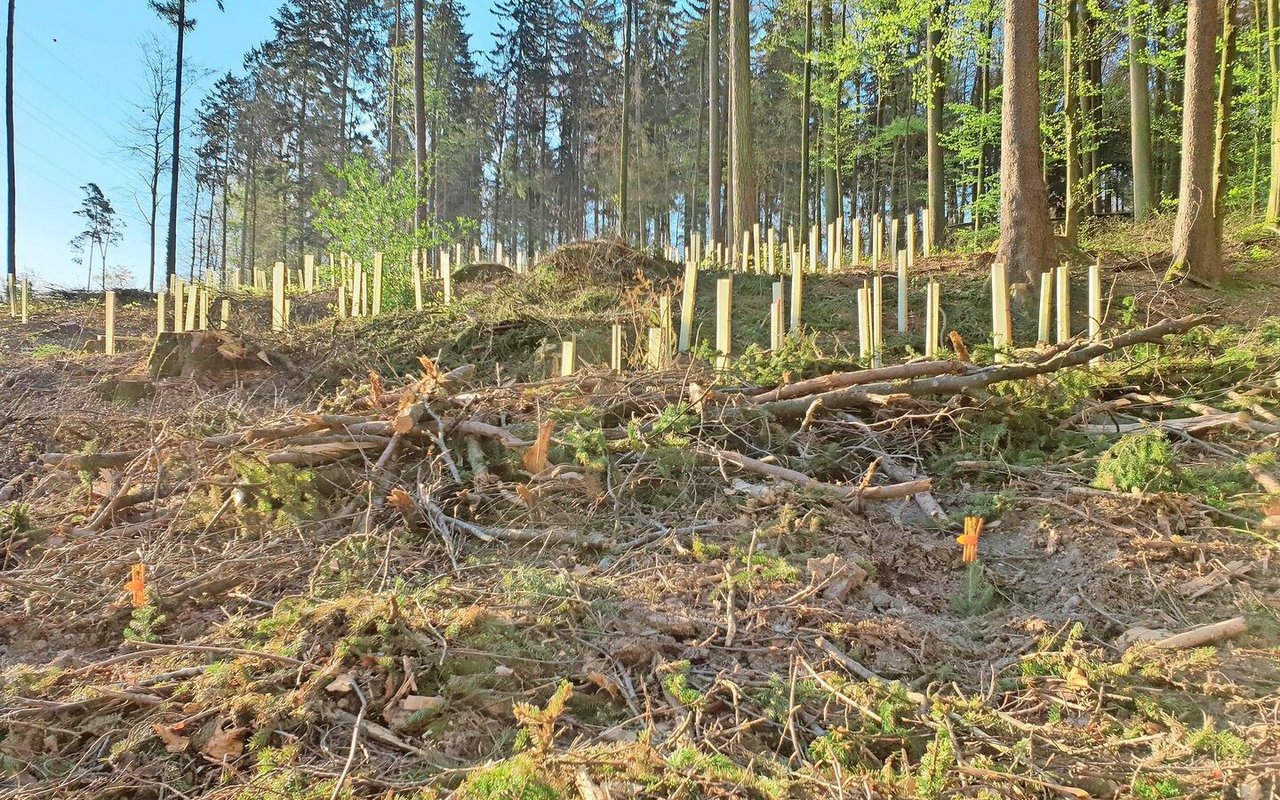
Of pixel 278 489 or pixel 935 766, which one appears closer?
pixel 935 766

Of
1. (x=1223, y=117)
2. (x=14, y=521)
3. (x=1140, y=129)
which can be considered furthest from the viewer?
(x=1140, y=129)

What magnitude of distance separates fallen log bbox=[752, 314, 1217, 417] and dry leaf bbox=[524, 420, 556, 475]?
1.16m

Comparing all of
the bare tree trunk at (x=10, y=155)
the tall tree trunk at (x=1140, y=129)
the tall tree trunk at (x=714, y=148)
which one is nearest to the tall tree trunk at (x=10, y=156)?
the bare tree trunk at (x=10, y=155)

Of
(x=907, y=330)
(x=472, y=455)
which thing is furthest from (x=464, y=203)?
(x=472, y=455)

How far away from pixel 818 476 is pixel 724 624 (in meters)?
1.60

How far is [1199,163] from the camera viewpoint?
8.40 metres

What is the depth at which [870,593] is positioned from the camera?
2760 millimetres

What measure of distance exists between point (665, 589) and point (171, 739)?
64.8 inches

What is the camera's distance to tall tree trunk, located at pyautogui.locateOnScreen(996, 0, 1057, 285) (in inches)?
312

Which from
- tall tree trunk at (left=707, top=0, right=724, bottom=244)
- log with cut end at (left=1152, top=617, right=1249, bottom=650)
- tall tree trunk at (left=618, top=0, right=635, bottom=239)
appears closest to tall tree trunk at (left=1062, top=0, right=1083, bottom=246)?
tall tree trunk at (left=707, top=0, right=724, bottom=244)

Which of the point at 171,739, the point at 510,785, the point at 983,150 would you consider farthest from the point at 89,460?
the point at 983,150

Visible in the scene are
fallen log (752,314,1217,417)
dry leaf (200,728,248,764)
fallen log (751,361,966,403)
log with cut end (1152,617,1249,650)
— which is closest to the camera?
dry leaf (200,728,248,764)

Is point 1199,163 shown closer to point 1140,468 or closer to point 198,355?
point 1140,468

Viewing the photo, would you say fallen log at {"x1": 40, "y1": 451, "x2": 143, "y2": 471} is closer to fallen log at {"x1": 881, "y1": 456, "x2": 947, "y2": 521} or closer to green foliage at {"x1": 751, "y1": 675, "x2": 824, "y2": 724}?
green foliage at {"x1": 751, "y1": 675, "x2": 824, "y2": 724}
